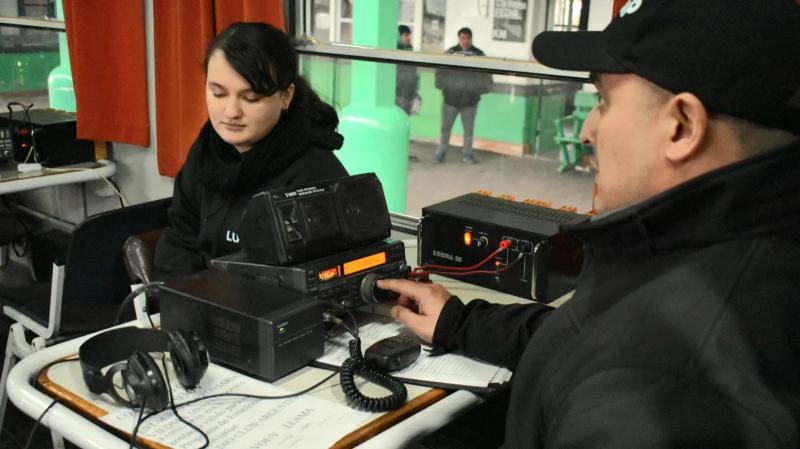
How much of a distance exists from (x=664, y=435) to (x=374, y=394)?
63cm

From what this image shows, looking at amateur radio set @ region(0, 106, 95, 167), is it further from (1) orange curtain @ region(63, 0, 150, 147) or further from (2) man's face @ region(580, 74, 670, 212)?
(2) man's face @ region(580, 74, 670, 212)

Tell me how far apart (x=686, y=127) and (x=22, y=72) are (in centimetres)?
490

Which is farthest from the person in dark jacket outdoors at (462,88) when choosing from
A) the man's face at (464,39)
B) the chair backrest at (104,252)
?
the chair backrest at (104,252)

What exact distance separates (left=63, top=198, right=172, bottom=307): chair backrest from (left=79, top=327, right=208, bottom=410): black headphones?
3.67 feet

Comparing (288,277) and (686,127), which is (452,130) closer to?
(288,277)

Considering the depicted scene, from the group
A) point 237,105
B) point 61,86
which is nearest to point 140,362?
point 237,105

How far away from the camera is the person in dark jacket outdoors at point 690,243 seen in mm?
807

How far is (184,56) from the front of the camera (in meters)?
2.99

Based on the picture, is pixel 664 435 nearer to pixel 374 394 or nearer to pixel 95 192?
pixel 374 394

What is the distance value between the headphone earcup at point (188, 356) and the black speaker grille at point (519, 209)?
977mm

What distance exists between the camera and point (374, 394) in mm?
1331

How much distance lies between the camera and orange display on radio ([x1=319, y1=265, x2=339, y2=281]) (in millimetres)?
1477

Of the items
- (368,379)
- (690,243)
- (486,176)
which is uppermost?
(690,243)

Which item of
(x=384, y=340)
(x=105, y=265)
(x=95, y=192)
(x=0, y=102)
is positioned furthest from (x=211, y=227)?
(x=0, y=102)
